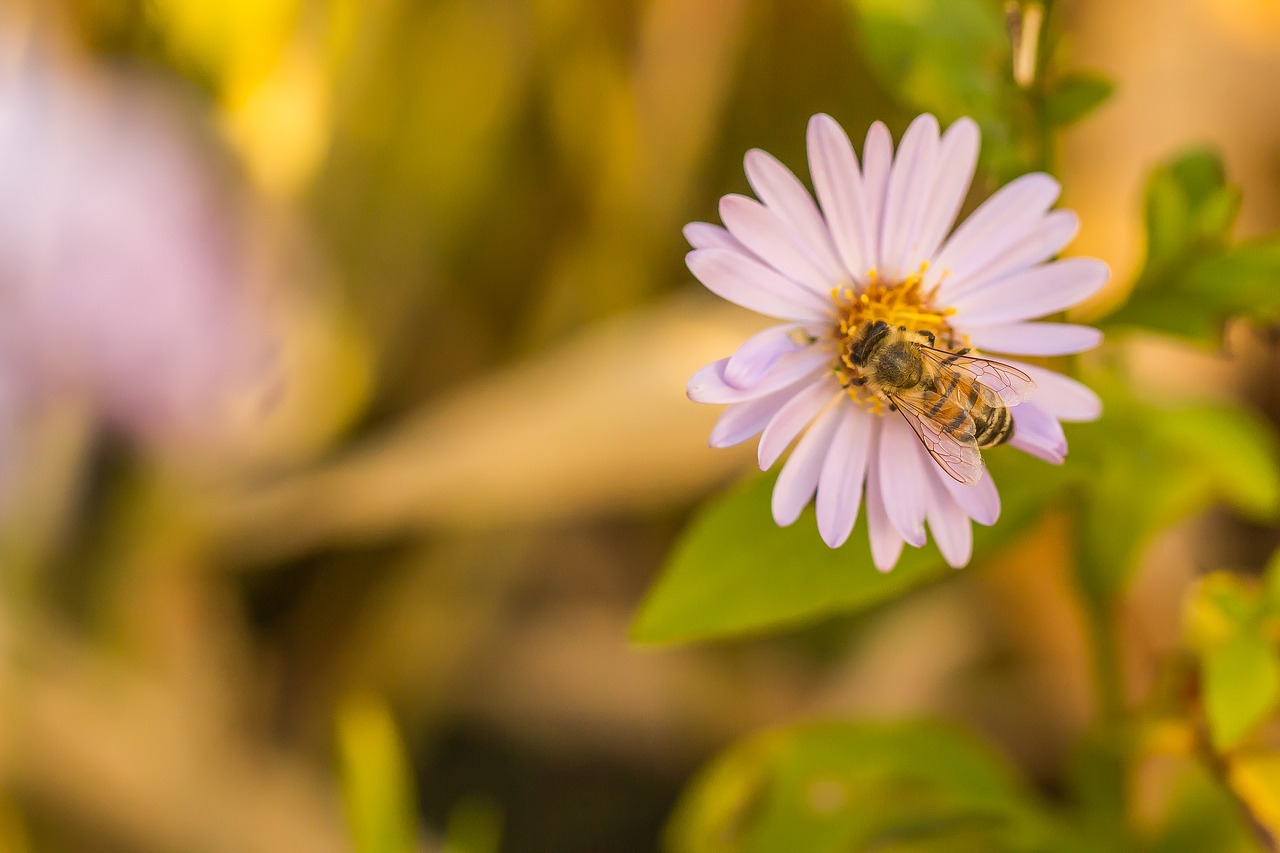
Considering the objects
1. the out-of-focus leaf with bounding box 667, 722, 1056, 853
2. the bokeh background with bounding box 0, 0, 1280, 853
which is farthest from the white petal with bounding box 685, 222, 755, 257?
the bokeh background with bounding box 0, 0, 1280, 853

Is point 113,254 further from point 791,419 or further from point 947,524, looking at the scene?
point 947,524

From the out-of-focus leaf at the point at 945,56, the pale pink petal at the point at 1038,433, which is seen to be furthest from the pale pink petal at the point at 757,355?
the out-of-focus leaf at the point at 945,56

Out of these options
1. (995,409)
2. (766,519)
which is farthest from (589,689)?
(995,409)

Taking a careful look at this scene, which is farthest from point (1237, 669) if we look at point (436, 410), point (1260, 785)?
point (436, 410)

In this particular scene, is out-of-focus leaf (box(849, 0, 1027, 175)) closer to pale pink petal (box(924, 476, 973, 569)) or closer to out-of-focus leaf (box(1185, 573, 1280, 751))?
pale pink petal (box(924, 476, 973, 569))

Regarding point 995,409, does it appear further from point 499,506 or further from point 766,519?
point 499,506
